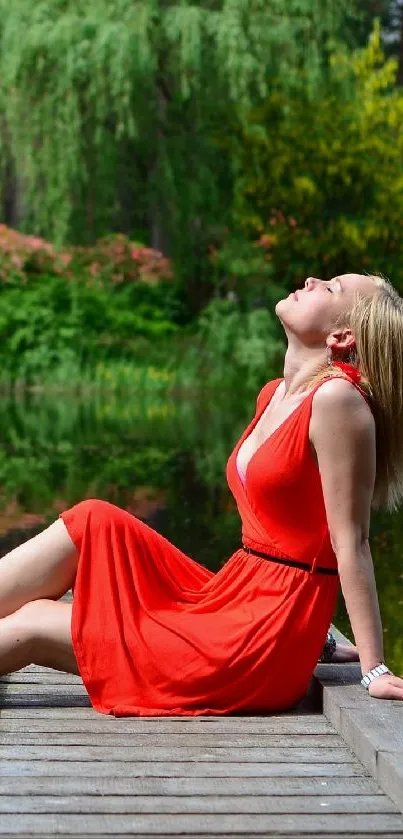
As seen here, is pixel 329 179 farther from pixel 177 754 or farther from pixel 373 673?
pixel 177 754

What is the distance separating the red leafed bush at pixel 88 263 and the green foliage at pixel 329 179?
4.86 feet

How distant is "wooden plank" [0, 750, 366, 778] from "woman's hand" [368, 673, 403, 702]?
0.95 feet

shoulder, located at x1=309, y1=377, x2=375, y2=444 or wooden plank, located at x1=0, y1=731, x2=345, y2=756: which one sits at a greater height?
shoulder, located at x1=309, y1=377, x2=375, y2=444

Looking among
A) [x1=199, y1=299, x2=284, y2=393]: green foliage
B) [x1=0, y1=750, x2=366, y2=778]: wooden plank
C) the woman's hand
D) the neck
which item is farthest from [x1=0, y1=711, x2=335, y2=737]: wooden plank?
[x1=199, y1=299, x2=284, y2=393]: green foliage

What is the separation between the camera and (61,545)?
2850 millimetres

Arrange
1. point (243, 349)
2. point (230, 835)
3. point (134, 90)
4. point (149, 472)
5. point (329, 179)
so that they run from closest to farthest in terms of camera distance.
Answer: point (230, 835), point (149, 472), point (134, 90), point (243, 349), point (329, 179)

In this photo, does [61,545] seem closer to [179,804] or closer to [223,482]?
[179,804]

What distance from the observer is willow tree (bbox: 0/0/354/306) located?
1448 centimetres

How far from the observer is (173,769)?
2.39m

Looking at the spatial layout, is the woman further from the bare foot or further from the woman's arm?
the bare foot

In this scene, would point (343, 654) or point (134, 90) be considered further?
point (134, 90)

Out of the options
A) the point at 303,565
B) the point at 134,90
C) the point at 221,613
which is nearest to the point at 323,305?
the point at 303,565

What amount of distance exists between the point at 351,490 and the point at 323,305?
0.37 meters

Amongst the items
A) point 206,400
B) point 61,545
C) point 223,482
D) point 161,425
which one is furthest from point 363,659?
point 206,400
